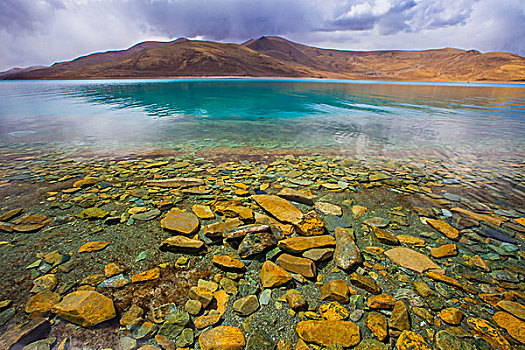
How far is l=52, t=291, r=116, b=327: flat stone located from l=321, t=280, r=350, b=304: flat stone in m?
2.43

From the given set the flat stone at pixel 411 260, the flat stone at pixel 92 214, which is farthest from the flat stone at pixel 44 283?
the flat stone at pixel 411 260

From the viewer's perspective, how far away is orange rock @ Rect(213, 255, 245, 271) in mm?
3355

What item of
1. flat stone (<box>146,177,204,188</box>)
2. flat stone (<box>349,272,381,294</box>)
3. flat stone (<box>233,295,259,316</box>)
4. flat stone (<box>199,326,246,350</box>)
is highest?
flat stone (<box>146,177,204,188</box>)

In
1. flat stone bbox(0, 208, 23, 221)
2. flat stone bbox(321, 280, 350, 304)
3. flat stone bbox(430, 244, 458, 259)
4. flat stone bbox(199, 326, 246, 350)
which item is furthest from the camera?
flat stone bbox(0, 208, 23, 221)

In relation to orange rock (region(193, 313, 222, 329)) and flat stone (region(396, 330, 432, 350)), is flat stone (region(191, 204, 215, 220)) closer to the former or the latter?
orange rock (region(193, 313, 222, 329))

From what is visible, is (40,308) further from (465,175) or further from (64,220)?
(465,175)

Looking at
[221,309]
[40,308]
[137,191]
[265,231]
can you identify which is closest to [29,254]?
[40,308]

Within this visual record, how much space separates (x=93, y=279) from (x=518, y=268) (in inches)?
231

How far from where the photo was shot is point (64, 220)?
14.4 feet

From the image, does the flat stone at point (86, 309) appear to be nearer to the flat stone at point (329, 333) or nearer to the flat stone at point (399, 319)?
the flat stone at point (329, 333)

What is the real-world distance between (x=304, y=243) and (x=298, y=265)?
491 millimetres

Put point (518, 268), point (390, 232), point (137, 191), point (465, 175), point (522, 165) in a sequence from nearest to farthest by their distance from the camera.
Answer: point (518, 268), point (390, 232), point (137, 191), point (465, 175), point (522, 165)

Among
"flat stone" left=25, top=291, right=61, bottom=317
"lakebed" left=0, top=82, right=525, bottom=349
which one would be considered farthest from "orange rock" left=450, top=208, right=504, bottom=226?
"flat stone" left=25, top=291, right=61, bottom=317

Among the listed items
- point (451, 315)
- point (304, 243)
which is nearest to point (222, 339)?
point (304, 243)
